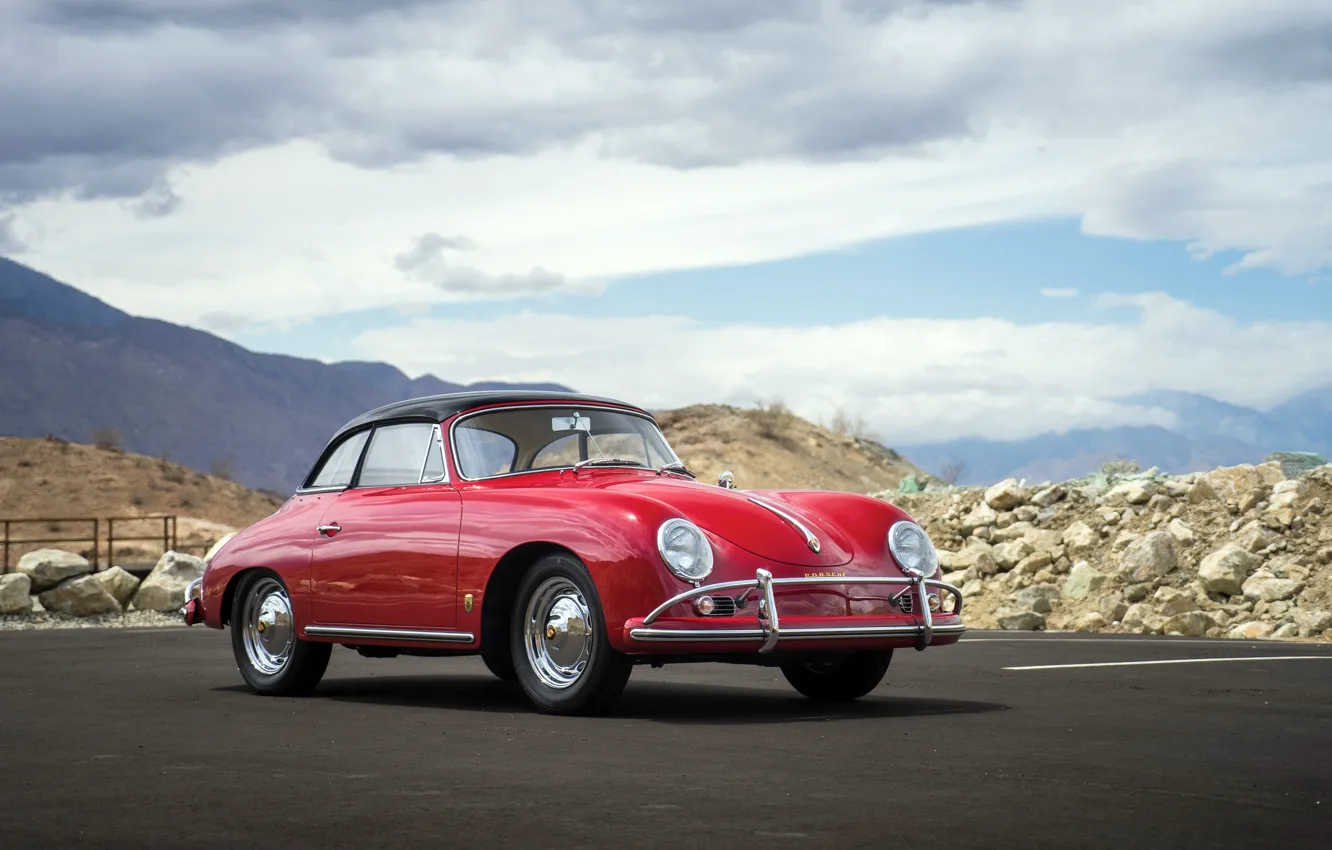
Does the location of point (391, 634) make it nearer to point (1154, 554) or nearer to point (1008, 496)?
point (1154, 554)

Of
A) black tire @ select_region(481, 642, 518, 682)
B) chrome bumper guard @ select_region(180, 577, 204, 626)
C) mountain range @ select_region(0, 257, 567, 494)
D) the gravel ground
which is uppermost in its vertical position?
mountain range @ select_region(0, 257, 567, 494)

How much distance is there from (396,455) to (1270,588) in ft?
46.1

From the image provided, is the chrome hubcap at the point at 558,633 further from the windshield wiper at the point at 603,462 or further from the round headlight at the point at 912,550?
the round headlight at the point at 912,550

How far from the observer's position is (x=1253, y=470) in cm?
2544

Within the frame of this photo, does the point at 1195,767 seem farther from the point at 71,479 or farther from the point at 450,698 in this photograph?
the point at 71,479

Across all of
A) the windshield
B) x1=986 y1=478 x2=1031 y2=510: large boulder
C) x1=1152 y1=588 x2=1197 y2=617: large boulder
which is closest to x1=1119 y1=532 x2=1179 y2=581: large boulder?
x1=1152 y1=588 x2=1197 y2=617: large boulder

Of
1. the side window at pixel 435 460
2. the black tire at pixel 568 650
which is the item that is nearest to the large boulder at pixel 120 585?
the side window at pixel 435 460

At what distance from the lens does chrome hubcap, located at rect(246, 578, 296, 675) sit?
36.9ft

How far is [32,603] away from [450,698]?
25.8 metres

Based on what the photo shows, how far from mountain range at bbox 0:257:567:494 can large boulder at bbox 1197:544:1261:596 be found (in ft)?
399

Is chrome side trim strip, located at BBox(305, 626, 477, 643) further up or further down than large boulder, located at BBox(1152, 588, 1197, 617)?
further up

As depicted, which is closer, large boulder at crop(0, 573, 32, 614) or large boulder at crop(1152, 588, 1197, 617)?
large boulder at crop(1152, 588, 1197, 617)

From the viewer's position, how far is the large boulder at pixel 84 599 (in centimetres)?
3372

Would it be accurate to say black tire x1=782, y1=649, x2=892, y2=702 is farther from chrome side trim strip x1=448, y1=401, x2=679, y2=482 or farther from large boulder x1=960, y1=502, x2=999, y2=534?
large boulder x1=960, y1=502, x2=999, y2=534
